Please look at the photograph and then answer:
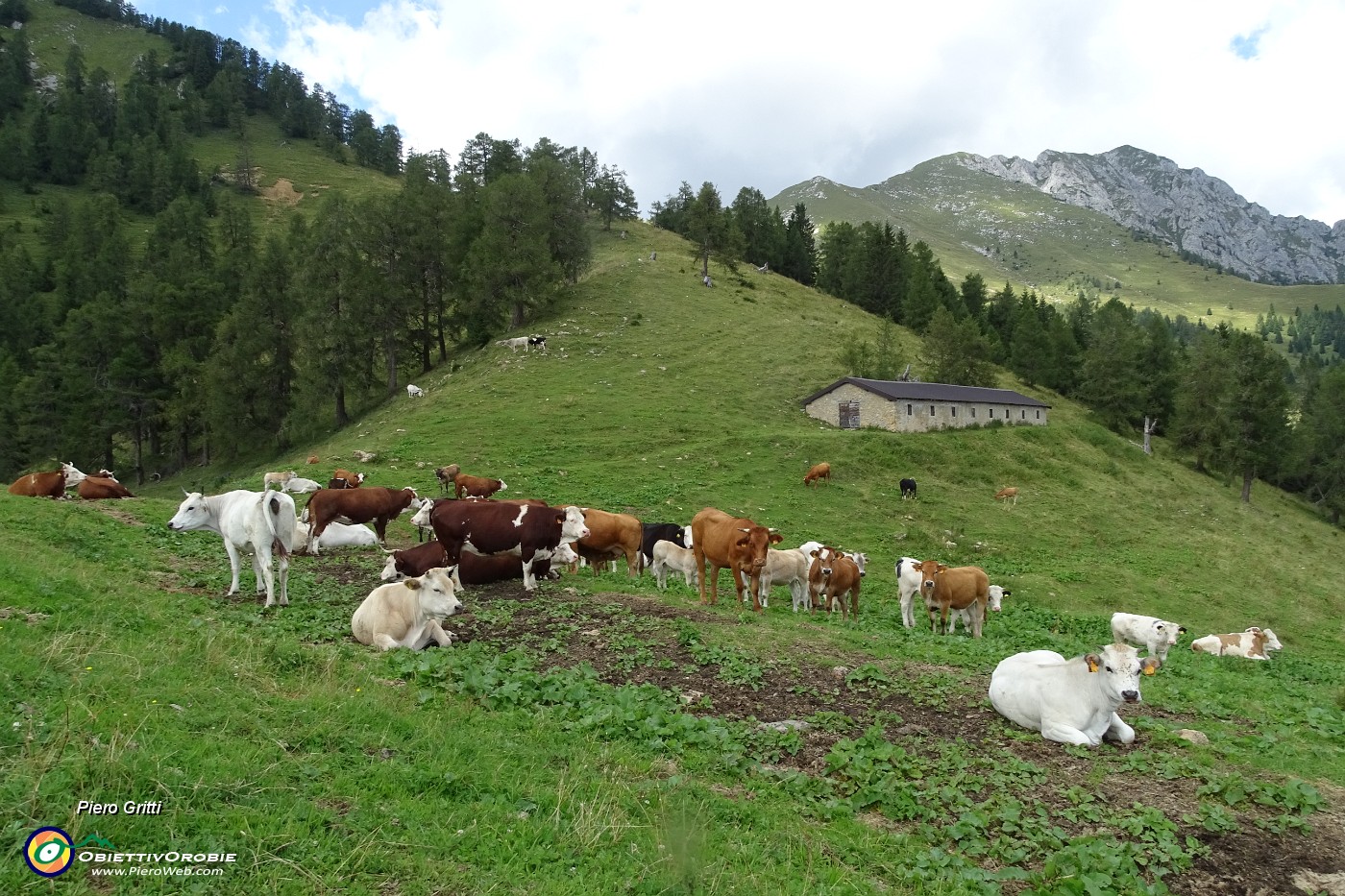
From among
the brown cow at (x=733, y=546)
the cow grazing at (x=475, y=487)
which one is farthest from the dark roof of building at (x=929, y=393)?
the brown cow at (x=733, y=546)

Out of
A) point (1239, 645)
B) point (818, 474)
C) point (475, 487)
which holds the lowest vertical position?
point (1239, 645)

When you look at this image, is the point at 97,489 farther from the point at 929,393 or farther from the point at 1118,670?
the point at 929,393

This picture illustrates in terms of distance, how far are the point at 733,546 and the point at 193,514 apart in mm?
10405

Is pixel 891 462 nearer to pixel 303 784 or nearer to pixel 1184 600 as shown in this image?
pixel 1184 600

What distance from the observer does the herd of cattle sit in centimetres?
841

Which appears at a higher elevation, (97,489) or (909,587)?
(97,489)

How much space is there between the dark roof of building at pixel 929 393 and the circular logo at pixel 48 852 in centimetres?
4635

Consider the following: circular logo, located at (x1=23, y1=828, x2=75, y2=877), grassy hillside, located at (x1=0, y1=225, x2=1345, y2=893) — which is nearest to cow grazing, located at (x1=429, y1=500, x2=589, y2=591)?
grassy hillside, located at (x1=0, y1=225, x2=1345, y2=893)


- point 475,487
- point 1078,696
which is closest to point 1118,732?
point 1078,696

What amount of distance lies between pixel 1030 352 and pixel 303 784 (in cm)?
8483

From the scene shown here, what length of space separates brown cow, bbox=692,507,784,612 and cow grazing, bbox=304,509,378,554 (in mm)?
8411

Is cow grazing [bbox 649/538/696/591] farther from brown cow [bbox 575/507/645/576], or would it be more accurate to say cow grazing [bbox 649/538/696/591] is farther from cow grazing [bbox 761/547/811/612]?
cow grazing [bbox 761/547/811/612]

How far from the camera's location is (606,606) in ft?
39.8

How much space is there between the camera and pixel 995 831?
19.4 feet
